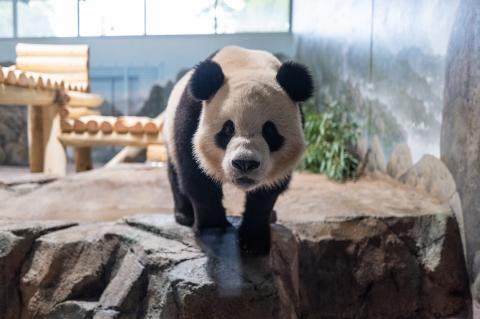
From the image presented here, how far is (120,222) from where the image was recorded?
298 cm

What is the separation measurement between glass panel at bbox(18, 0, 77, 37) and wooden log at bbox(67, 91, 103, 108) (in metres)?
0.72

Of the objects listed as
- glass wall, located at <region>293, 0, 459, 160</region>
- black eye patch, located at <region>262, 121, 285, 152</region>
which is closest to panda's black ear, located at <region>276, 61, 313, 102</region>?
black eye patch, located at <region>262, 121, 285, 152</region>

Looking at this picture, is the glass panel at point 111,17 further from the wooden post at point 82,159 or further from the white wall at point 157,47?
the wooden post at point 82,159

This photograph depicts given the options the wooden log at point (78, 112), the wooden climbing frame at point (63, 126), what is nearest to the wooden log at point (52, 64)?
the wooden climbing frame at point (63, 126)

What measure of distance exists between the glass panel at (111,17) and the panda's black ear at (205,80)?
11.4ft

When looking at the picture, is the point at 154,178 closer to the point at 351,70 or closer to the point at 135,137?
the point at 135,137

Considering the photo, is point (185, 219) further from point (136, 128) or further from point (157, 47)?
point (157, 47)

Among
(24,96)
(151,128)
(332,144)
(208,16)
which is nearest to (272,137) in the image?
(332,144)

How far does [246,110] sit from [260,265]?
0.77m

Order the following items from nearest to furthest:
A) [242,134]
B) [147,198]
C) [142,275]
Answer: [242,134] < [142,275] < [147,198]

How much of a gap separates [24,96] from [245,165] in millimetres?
3966

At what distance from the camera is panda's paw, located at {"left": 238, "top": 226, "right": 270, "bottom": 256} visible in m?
2.47

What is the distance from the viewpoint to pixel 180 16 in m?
5.95

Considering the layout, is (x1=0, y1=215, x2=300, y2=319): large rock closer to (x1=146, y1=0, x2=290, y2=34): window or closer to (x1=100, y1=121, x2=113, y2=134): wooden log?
(x1=100, y1=121, x2=113, y2=134): wooden log
